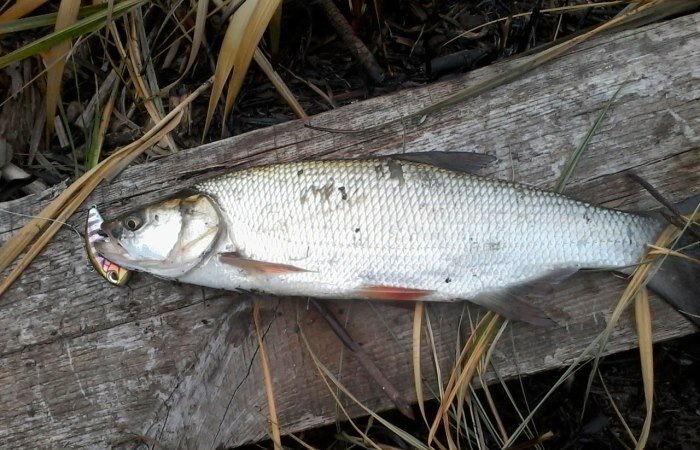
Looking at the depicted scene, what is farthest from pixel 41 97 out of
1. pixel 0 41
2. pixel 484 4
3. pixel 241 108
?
pixel 484 4

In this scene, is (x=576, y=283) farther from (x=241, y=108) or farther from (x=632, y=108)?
(x=241, y=108)

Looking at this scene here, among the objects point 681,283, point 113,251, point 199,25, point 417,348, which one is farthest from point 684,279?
point 199,25

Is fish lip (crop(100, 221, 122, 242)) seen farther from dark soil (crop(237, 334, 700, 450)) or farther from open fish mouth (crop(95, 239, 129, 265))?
dark soil (crop(237, 334, 700, 450))

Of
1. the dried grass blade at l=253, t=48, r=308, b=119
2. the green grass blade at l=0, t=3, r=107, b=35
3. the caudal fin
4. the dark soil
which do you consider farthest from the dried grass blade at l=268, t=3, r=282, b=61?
the caudal fin

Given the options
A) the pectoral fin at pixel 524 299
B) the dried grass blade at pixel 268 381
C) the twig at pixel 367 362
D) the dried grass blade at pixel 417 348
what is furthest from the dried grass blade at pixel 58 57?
the pectoral fin at pixel 524 299

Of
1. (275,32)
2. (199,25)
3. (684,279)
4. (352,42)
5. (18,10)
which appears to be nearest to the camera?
(684,279)

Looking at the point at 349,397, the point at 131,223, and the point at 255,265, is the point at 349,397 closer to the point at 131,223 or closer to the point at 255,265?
the point at 255,265
